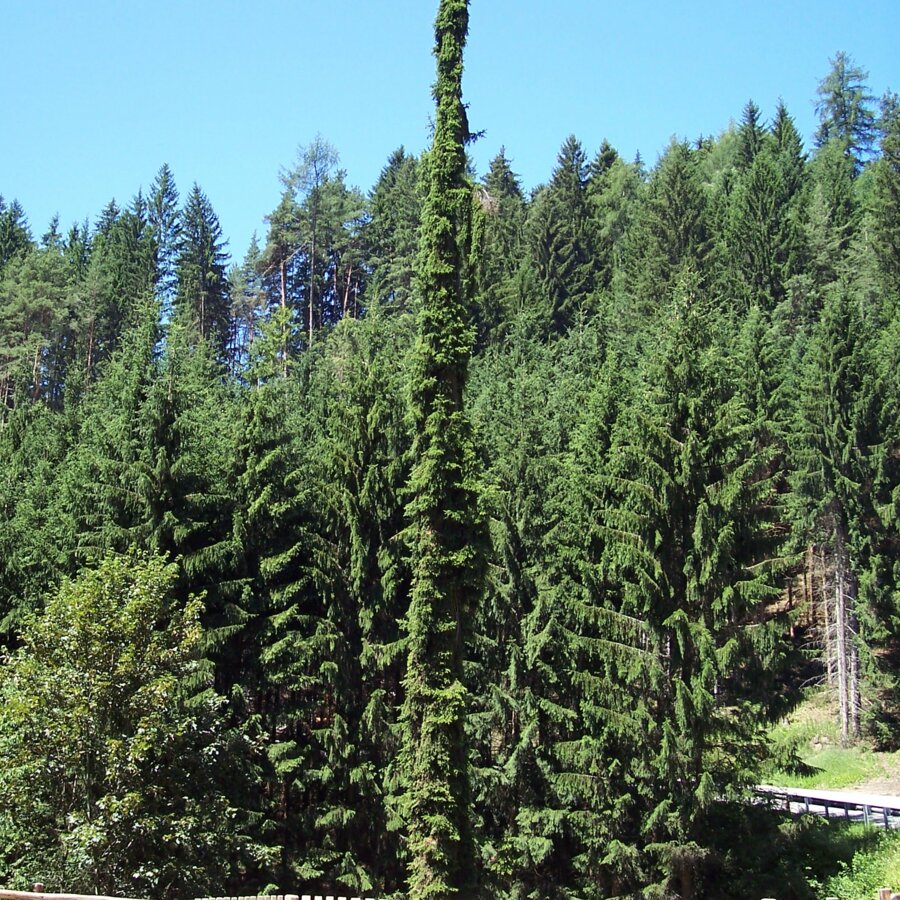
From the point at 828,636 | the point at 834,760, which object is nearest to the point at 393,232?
the point at 828,636

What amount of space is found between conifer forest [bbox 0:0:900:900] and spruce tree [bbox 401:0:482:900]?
2.7 inches

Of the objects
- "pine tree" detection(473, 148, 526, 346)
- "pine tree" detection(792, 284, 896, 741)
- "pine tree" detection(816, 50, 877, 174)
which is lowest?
"pine tree" detection(792, 284, 896, 741)

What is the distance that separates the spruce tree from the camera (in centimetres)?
1895

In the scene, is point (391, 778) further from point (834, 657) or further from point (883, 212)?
point (883, 212)

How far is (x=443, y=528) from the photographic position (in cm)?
1997

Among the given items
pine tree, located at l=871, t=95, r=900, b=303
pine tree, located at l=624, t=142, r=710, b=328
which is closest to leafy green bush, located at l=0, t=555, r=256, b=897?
pine tree, located at l=624, t=142, r=710, b=328

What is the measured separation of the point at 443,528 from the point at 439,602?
1.50 m

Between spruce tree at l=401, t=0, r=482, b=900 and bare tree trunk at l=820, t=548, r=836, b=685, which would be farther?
bare tree trunk at l=820, t=548, r=836, b=685

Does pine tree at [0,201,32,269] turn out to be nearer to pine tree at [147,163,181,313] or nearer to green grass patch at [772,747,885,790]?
pine tree at [147,163,181,313]

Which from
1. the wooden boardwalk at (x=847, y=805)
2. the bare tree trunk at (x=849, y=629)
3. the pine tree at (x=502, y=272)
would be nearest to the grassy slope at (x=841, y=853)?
the wooden boardwalk at (x=847, y=805)

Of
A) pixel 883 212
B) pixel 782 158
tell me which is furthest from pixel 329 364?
pixel 782 158

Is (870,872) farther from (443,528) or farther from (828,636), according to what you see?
(828,636)

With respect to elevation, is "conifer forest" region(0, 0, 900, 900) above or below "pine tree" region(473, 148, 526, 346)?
below

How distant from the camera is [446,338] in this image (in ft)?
65.9
